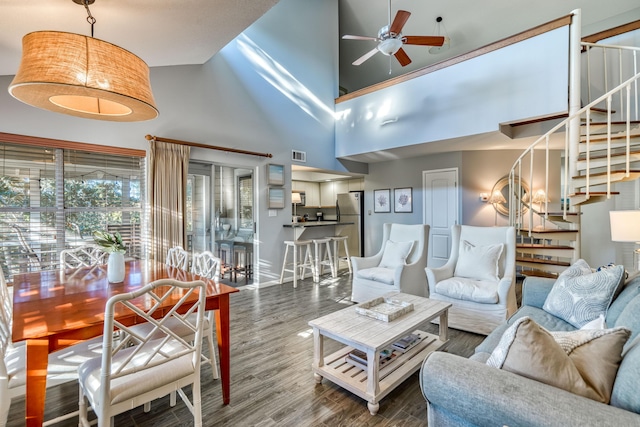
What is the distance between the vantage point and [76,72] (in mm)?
1418

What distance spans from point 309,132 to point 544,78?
142 inches

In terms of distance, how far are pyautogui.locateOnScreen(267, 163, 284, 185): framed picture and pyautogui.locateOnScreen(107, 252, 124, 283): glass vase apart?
3046 mm

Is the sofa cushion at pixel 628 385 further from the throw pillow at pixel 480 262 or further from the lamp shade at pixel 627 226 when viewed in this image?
the throw pillow at pixel 480 262

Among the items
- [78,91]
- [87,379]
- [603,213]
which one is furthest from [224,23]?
[603,213]

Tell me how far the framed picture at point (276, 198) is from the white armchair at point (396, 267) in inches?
69.7

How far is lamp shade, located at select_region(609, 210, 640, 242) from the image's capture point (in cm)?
234

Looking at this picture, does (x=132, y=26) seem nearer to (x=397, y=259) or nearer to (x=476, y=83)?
(x=397, y=259)

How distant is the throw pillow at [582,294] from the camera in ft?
6.16

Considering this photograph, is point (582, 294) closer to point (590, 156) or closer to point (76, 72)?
point (590, 156)

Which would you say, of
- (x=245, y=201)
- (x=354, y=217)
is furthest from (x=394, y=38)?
(x=354, y=217)

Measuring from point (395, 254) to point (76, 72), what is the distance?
365 cm

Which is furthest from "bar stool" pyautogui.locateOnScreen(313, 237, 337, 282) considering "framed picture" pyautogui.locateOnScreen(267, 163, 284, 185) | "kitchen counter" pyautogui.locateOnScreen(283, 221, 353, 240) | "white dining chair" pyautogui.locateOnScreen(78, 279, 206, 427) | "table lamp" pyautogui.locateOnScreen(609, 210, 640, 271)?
"table lamp" pyautogui.locateOnScreen(609, 210, 640, 271)

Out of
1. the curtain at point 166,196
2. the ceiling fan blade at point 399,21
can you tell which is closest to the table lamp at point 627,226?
the ceiling fan blade at point 399,21

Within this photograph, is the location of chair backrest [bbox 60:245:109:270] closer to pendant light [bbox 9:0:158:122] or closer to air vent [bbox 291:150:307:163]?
pendant light [bbox 9:0:158:122]
